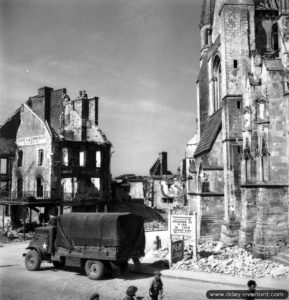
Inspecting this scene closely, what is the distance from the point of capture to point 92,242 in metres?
12.2

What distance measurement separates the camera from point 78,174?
29.7 metres

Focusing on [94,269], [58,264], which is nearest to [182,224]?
[94,269]

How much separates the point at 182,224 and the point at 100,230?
369 cm

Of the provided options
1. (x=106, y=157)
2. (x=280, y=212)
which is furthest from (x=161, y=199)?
(x=280, y=212)

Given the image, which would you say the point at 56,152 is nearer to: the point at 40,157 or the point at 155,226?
the point at 40,157

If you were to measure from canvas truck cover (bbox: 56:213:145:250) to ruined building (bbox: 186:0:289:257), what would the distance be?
5271 millimetres

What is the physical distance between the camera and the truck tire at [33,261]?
13359 mm

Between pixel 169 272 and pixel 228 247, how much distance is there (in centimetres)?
491

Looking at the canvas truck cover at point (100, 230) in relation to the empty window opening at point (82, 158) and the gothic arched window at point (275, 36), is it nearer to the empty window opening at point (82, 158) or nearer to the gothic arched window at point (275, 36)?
the gothic arched window at point (275, 36)

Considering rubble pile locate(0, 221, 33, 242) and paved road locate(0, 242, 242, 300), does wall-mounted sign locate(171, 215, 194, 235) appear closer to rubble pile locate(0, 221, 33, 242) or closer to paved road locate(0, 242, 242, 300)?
paved road locate(0, 242, 242, 300)

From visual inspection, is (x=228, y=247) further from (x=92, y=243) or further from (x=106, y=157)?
(x=106, y=157)

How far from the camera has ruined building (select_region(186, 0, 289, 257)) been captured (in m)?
14.6

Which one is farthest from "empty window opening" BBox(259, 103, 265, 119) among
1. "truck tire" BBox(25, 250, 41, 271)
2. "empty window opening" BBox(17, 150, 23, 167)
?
"empty window opening" BBox(17, 150, 23, 167)

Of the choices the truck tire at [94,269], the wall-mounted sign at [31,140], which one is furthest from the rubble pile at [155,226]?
the truck tire at [94,269]
